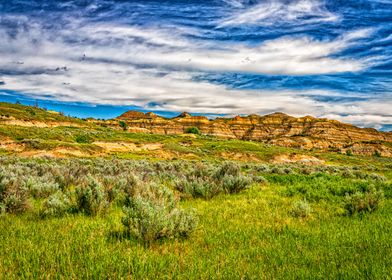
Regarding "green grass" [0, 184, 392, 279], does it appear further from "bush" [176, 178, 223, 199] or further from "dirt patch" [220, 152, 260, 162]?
"dirt patch" [220, 152, 260, 162]

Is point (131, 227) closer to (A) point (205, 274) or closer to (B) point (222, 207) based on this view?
(A) point (205, 274)

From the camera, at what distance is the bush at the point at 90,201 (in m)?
7.23

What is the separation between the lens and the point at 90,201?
285 inches

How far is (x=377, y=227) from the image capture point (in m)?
6.11

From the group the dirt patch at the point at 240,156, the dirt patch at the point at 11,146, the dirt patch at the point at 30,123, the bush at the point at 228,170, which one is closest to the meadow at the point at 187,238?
the bush at the point at 228,170

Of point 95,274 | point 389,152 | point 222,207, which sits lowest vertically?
point 389,152

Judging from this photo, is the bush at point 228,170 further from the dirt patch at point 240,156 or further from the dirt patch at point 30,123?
the dirt patch at point 30,123

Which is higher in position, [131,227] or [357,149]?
[131,227]

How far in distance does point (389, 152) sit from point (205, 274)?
18555cm

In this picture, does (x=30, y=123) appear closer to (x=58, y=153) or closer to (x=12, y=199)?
(x=58, y=153)

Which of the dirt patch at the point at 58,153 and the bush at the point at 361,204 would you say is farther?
the dirt patch at the point at 58,153

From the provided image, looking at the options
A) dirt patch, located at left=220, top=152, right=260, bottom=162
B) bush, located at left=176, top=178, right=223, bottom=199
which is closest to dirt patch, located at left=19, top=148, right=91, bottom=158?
dirt patch, located at left=220, top=152, right=260, bottom=162

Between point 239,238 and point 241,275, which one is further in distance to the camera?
point 239,238

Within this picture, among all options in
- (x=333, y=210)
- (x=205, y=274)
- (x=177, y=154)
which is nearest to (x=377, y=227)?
(x=333, y=210)
